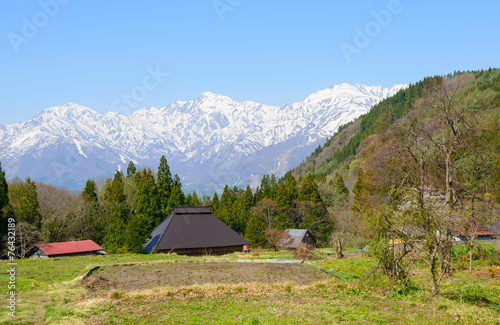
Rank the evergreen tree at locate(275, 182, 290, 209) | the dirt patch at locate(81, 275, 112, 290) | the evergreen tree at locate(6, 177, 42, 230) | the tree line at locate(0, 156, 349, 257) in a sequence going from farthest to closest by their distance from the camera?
the evergreen tree at locate(275, 182, 290, 209)
the tree line at locate(0, 156, 349, 257)
the evergreen tree at locate(6, 177, 42, 230)
the dirt patch at locate(81, 275, 112, 290)

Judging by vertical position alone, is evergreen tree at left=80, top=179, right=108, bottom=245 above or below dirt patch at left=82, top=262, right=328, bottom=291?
above

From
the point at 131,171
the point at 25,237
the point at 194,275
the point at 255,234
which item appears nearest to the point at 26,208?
the point at 25,237

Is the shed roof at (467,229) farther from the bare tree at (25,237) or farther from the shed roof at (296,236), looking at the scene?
the bare tree at (25,237)

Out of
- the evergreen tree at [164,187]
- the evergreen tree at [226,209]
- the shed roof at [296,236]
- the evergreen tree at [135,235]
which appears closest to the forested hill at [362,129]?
the evergreen tree at [226,209]

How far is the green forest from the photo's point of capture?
1697 cm

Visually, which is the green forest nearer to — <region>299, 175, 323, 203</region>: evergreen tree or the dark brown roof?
<region>299, 175, 323, 203</region>: evergreen tree

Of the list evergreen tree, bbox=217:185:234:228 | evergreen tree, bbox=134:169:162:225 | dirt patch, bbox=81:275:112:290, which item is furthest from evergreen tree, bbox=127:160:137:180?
dirt patch, bbox=81:275:112:290

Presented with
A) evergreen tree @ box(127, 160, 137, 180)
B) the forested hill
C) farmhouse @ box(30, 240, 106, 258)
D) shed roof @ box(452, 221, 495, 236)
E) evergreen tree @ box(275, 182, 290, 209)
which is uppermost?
the forested hill

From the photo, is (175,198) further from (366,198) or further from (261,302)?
(261,302)

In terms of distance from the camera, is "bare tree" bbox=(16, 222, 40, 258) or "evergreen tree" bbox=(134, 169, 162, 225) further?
"evergreen tree" bbox=(134, 169, 162, 225)

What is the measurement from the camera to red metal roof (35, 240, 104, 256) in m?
49.4

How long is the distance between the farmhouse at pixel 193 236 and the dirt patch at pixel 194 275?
1342 cm

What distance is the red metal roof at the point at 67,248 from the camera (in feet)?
162

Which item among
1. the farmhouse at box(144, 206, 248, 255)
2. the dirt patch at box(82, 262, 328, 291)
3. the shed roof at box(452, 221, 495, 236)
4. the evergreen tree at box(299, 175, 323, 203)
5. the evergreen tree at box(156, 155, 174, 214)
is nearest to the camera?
the shed roof at box(452, 221, 495, 236)
